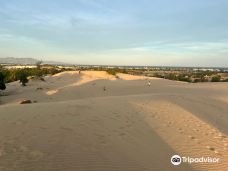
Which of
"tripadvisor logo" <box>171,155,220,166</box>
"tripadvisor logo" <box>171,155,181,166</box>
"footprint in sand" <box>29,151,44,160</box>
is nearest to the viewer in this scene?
"footprint in sand" <box>29,151,44,160</box>

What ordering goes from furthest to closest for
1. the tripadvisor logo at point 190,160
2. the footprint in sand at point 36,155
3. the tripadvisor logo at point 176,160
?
the tripadvisor logo at point 190,160 → the tripadvisor logo at point 176,160 → the footprint in sand at point 36,155

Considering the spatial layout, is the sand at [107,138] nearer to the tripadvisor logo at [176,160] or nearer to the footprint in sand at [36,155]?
the footprint in sand at [36,155]

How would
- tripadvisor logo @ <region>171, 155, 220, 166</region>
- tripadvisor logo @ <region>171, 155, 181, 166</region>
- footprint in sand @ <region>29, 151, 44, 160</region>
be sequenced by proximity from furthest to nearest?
tripadvisor logo @ <region>171, 155, 220, 166</region> → tripadvisor logo @ <region>171, 155, 181, 166</region> → footprint in sand @ <region>29, 151, 44, 160</region>

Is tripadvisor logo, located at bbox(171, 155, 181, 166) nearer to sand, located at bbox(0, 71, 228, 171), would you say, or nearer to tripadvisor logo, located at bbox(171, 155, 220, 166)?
tripadvisor logo, located at bbox(171, 155, 220, 166)

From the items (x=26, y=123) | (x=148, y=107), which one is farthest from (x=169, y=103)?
(x=26, y=123)

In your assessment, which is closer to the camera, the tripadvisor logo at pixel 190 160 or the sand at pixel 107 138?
the sand at pixel 107 138

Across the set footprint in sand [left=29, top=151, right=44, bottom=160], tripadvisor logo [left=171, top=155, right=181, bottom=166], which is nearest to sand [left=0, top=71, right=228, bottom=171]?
footprint in sand [left=29, top=151, right=44, bottom=160]

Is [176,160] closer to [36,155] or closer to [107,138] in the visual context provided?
[107,138]

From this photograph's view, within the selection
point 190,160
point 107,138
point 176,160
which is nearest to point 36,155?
point 107,138

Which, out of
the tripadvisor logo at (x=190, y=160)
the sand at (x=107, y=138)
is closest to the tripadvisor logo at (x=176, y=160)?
the tripadvisor logo at (x=190, y=160)

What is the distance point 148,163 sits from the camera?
22.2ft

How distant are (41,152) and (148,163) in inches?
89.1

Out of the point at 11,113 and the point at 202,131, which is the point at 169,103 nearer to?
the point at 202,131

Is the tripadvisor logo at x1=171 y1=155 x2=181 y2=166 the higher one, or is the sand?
the sand
